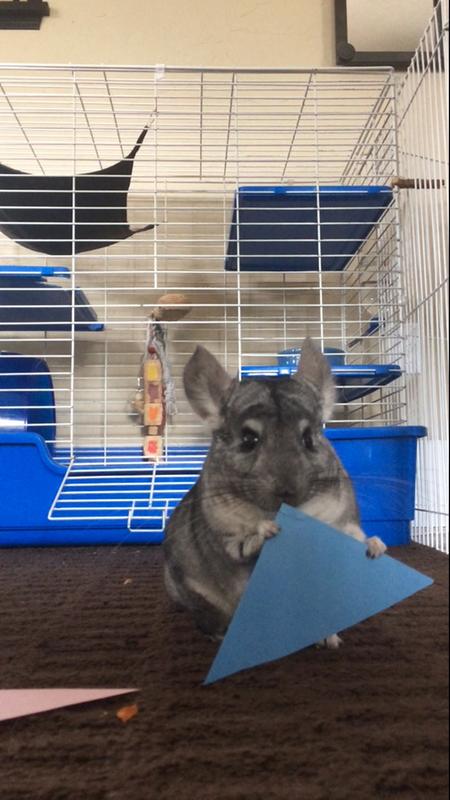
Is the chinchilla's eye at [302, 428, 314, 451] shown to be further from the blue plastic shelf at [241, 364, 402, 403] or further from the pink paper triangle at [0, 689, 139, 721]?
the pink paper triangle at [0, 689, 139, 721]

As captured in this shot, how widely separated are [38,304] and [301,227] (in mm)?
128

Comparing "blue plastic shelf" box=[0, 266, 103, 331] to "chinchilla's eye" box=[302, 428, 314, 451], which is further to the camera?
"blue plastic shelf" box=[0, 266, 103, 331]

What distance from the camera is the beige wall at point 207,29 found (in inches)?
11.4

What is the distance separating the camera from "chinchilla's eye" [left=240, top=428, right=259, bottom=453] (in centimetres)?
17

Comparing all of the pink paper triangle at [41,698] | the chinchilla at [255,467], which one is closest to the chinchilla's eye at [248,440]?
the chinchilla at [255,467]

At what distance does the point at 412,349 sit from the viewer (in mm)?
200

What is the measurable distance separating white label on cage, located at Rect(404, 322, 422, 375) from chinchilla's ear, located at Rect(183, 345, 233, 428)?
0.19 ft

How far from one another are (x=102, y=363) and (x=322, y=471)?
162 mm

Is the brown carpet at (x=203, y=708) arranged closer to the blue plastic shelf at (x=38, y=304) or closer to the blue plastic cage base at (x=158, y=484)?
the blue plastic cage base at (x=158, y=484)

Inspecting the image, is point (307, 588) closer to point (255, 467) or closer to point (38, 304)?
point (255, 467)

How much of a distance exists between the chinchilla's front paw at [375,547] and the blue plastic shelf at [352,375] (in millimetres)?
46

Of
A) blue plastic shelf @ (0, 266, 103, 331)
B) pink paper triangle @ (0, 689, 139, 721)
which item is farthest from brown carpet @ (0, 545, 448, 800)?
blue plastic shelf @ (0, 266, 103, 331)

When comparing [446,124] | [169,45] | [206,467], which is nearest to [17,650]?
[206,467]

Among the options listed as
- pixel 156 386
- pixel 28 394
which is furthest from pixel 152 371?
pixel 28 394
